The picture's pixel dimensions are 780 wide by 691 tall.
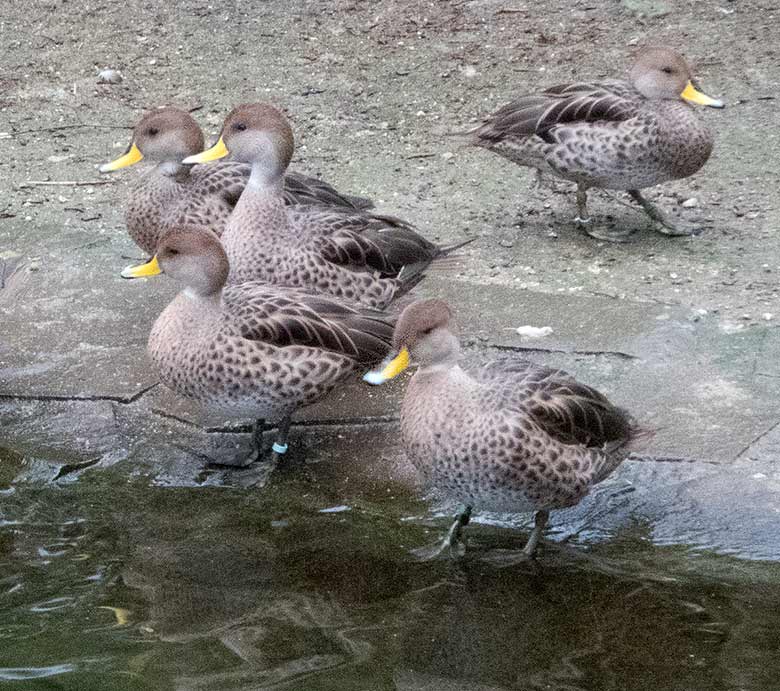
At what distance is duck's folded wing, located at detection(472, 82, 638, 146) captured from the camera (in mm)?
6770

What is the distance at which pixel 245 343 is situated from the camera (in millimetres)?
4801

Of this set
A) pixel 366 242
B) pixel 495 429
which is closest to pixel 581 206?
pixel 366 242

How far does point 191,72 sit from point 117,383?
380 centimetres

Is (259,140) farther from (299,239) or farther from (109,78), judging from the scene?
(109,78)

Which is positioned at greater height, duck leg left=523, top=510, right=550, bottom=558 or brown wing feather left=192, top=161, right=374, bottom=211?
brown wing feather left=192, top=161, right=374, bottom=211

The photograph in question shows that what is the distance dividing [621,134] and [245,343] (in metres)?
2.70

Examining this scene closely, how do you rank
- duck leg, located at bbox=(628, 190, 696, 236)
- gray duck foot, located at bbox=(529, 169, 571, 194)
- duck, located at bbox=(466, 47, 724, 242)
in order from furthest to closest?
gray duck foot, located at bbox=(529, 169, 571, 194) → duck leg, located at bbox=(628, 190, 696, 236) → duck, located at bbox=(466, 47, 724, 242)

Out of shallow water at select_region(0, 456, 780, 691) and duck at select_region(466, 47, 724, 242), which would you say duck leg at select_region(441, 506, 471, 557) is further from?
duck at select_region(466, 47, 724, 242)

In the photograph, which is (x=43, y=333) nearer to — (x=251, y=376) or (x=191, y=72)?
(x=251, y=376)

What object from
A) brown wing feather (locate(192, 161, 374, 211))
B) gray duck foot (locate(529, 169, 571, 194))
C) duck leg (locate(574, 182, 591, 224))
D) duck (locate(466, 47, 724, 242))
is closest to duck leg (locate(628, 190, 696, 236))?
duck (locate(466, 47, 724, 242))

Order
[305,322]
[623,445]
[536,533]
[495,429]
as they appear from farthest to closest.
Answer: [305,322]
[623,445]
[536,533]
[495,429]

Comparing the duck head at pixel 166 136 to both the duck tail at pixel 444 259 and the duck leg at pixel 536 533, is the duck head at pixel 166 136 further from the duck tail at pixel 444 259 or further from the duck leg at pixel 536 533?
the duck leg at pixel 536 533

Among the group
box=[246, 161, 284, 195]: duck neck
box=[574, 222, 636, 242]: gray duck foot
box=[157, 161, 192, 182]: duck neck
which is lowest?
box=[574, 222, 636, 242]: gray duck foot

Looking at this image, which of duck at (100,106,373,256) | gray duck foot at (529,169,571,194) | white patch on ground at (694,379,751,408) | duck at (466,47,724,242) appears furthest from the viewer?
gray duck foot at (529,169,571,194)
